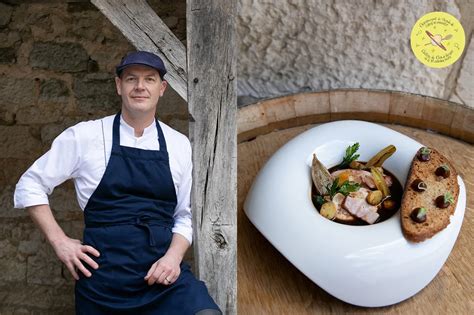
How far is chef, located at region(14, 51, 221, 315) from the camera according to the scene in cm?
175

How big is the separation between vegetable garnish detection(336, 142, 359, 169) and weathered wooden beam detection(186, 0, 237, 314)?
479 mm

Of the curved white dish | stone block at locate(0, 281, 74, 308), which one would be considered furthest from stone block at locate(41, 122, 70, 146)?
the curved white dish

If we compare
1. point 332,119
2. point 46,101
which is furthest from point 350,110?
point 46,101

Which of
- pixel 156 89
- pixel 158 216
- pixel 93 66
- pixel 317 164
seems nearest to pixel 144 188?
pixel 158 216

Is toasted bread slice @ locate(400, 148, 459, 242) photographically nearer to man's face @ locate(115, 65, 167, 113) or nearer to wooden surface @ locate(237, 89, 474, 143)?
wooden surface @ locate(237, 89, 474, 143)

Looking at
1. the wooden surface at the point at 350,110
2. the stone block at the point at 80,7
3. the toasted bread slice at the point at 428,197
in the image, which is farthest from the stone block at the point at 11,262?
the toasted bread slice at the point at 428,197

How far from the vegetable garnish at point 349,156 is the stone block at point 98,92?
38.9 inches

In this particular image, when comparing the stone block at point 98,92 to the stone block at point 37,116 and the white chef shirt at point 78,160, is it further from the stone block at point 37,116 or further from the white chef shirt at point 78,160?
the white chef shirt at point 78,160

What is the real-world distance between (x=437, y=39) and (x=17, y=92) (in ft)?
5.34

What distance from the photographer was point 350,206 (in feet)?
7.21

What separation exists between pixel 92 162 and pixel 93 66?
47.2 inches

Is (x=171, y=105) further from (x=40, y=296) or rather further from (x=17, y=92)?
(x=40, y=296)

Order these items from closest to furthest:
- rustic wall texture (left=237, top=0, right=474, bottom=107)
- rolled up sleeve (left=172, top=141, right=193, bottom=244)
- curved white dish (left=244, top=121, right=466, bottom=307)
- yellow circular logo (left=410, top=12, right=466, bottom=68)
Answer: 1. rolled up sleeve (left=172, top=141, right=193, bottom=244)
2. curved white dish (left=244, top=121, right=466, bottom=307)
3. yellow circular logo (left=410, top=12, right=466, bottom=68)
4. rustic wall texture (left=237, top=0, right=474, bottom=107)

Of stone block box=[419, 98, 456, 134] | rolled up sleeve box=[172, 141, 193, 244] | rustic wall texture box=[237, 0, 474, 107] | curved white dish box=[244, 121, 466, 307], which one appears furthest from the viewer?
rustic wall texture box=[237, 0, 474, 107]
